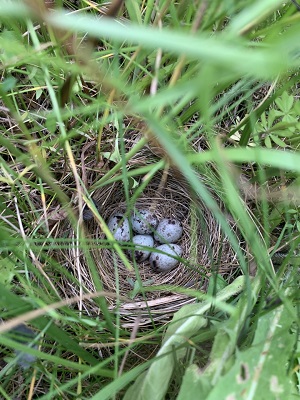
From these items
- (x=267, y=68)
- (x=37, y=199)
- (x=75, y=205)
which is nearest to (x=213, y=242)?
(x=75, y=205)

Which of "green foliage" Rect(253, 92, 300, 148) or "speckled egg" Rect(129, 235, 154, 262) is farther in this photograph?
"speckled egg" Rect(129, 235, 154, 262)

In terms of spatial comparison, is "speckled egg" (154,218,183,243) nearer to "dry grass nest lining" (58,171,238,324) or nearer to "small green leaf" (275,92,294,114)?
"dry grass nest lining" (58,171,238,324)

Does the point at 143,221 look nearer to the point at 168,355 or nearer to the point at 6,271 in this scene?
the point at 6,271

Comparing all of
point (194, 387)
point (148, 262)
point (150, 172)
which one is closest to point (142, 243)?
point (148, 262)

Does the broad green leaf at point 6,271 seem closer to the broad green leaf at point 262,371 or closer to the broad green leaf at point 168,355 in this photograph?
the broad green leaf at point 168,355

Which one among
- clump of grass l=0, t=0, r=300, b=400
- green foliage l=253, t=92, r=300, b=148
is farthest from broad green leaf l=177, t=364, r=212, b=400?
green foliage l=253, t=92, r=300, b=148

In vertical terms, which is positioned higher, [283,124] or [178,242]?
[283,124]

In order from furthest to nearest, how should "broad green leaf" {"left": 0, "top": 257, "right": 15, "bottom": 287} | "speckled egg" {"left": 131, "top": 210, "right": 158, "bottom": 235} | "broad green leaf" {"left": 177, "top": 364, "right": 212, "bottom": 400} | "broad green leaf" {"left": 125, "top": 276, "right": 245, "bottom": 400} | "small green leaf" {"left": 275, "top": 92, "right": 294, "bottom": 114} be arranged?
"speckled egg" {"left": 131, "top": 210, "right": 158, "bottom": 235} < "small green leaf" {"left": 275, "top": 92, "right": 294, "bottom": 114} < "broad green leaf" {"left": 0, "top": 257, "right": 15, "bottom": 287} < "broad green leaf" {"left": 125, "top": 276, "right": 245, "bottom": 400} < "broad green leaf" {"left": 177, "top": 364, "right": 212, "bottom": 400}

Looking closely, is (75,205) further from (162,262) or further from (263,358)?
(263,358)
